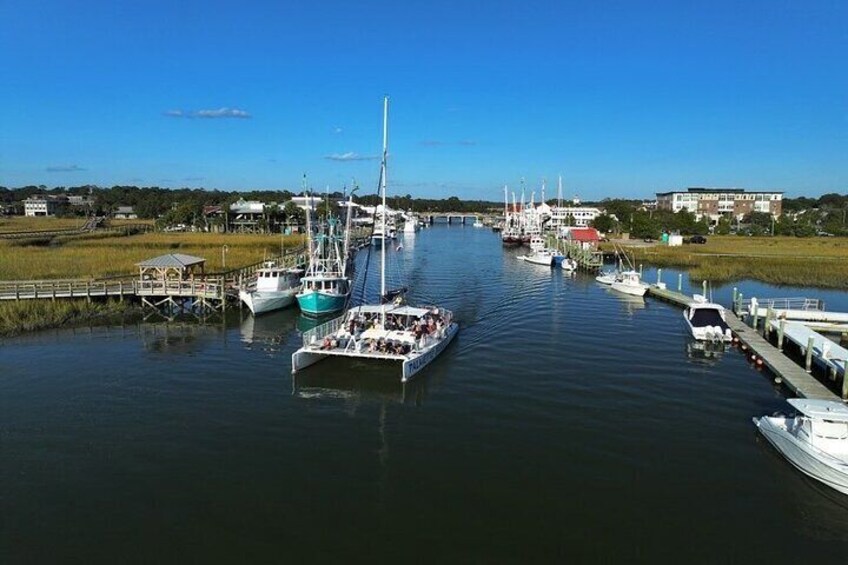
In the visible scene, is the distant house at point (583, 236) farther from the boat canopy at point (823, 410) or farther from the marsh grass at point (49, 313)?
the boat canopy at point (823, 410)

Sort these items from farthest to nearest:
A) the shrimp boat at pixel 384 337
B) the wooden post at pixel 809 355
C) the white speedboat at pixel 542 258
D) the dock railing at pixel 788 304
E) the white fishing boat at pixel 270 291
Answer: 1. the white speedboat at pixel 542 258
2. the white fishing boat at pixel 270 291
3. the dock railing at pixel 788 304
4. the wooden post at pixel 809 355
5. the shrimp boat at pixel 384 337

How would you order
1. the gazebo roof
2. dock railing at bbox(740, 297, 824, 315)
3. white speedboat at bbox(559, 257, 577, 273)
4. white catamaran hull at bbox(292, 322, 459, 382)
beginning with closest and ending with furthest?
white catamaran hull at bbox(292, 322, 459, 382) → dock railing at bbox(740, 297, 824, 315) → the gazebo roof → white speedboat at bbox(559, 257, 577, 273)

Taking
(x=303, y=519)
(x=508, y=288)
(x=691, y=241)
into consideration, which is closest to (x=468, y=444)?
(x=303, y=519)

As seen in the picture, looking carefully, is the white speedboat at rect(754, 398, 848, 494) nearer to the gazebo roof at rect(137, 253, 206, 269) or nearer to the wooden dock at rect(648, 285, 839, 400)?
the wooden dock at rect(648, 285, 839, 400)

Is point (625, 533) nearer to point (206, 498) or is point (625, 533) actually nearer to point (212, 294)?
point (206, 498)

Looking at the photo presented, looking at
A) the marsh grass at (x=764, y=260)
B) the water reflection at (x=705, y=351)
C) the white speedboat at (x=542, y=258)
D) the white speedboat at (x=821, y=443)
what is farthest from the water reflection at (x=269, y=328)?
the marsh grass at (x=764, y=260)

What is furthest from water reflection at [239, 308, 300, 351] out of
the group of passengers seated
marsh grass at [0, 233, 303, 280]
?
marsh grass at [0, 233, 303, 280]

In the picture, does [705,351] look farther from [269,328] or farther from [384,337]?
[269,328]
